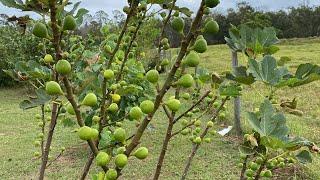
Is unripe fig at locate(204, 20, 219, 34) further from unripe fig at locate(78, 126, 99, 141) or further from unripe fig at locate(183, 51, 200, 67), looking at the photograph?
unripe fig at locate(78, 126, 99, 141)

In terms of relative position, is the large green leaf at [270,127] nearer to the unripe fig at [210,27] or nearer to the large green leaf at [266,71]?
the large green leaf at [266,71]

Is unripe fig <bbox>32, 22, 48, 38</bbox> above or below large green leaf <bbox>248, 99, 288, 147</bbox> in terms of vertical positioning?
above

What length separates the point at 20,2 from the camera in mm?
711

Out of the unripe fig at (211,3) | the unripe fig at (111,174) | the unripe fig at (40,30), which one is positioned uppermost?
the unripe fig at (211,3)

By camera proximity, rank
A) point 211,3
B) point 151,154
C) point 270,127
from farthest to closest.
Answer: point 151,154
point 270,127
point 211,3

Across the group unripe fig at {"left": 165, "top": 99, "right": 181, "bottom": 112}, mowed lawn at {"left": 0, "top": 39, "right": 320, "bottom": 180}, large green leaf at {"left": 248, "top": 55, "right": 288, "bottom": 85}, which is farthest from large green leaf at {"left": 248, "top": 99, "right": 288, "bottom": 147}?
mowed lawn at {"left": 0, "top": 39, "right": 320, "bottom": 180}

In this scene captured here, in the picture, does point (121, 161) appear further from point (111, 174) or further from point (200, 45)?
point (200, 45)

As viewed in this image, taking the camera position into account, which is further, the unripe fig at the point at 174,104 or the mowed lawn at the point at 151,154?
the mowed lawn at the point at 151,154

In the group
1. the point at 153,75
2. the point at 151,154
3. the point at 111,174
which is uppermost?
the point at 153,75

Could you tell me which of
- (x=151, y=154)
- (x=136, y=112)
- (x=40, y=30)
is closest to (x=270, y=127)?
(x=136, y=112)

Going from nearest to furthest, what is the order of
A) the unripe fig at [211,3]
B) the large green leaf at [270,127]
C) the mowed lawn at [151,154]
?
the unripe fig at [211,3], the large green leaf at [270,127], the mowed lawn at [151,154]

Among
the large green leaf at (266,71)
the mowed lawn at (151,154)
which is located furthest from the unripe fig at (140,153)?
the mowed lawn at (151,154)

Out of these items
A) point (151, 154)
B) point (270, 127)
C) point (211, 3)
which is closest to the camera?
point (211, 3)

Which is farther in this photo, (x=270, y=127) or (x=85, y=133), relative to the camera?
(x=270, y=127)
